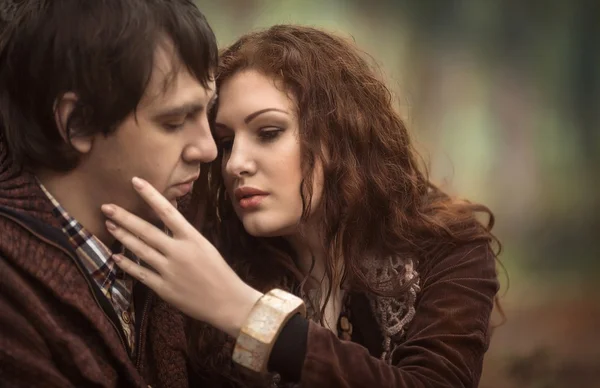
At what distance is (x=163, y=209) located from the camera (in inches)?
56.6

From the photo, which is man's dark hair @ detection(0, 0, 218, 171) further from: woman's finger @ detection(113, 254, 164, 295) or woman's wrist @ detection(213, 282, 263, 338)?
woman's wrist @ detection(213, 282, 263, 338)

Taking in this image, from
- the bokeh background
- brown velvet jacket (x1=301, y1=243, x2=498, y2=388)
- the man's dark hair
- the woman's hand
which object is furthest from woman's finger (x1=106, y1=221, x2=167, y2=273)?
the bokeh background

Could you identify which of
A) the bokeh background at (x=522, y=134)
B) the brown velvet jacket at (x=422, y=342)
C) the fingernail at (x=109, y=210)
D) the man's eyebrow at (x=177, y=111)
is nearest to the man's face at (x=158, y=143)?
the man's eyebrow at (x=177, y=111)

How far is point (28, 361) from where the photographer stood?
1.31m

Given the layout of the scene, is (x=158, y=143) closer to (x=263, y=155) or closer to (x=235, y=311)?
(x=263, y=155)

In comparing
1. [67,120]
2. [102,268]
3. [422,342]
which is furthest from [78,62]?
[422,342]

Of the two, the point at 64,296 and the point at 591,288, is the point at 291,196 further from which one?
the point at 591,288

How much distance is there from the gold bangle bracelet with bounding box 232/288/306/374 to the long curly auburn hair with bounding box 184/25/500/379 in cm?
36

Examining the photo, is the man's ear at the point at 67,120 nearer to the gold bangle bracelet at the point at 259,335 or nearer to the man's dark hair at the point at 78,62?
the man's dark hair at the point at 78,62

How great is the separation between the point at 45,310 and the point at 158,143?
404 millimetres

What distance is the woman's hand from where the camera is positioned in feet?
4.66

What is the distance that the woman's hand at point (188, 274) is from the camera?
4.66ft

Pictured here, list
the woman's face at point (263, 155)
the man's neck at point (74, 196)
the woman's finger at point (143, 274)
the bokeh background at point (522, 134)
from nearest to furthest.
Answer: the woman's finger at point (143, 274) < the man's neck at point (74, 196) < the woman's face at point (263, 155) < the bokeh background at point (522, 134)

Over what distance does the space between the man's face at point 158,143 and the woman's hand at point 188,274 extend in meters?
0.13
